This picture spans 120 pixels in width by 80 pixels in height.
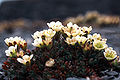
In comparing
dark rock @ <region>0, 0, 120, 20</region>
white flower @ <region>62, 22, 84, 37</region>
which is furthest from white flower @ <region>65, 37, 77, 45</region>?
dark rock @ <region>0, 0, 120, 20</region>

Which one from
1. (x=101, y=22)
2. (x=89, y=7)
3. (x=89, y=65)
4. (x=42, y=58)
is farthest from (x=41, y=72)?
(x=89, y=7)

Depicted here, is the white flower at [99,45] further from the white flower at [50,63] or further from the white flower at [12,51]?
the white flower at [12,51]

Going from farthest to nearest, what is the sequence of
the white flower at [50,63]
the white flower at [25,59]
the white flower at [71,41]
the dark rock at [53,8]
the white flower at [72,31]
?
the dark rock at [53,8]
the white flower at [72,31]
the white flower at [71,41]
the white flower at [50,63]
the white flower at [25,59]

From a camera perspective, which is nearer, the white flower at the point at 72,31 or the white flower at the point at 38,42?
the white flower at the point at 38,42

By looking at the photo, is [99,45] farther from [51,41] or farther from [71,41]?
[51,41]

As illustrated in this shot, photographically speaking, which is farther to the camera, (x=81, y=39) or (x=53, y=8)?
(x=53, y=8)

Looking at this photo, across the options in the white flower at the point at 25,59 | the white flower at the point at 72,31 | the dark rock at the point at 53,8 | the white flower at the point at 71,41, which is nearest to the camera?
the white flower at the point at 25,59

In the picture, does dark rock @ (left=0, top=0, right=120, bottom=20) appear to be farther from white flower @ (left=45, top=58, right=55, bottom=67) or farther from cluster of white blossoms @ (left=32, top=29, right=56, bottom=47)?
white flower @ (left=45, top=58, right=55, bottom=67)

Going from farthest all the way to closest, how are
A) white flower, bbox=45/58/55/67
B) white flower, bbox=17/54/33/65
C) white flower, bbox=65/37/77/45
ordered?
white flower, bbox=65/37/77/45, white flower, bbox=45/58/55/67, white flower, bbox=17/54/33/65

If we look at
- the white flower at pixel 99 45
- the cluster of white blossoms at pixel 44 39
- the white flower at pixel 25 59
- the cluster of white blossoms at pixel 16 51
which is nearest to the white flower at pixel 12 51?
the cluster of white blossoms at pixel 16 51

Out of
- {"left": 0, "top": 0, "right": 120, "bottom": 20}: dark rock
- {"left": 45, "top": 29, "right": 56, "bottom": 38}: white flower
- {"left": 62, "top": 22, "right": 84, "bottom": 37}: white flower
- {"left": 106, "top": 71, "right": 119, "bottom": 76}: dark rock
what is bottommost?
{"left": 106, "top": 71, "right": 119, "bottom": 76}: dark rock

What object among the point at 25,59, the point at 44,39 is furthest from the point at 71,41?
the point at 25,59

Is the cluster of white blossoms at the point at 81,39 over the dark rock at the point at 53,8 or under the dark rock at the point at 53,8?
under
